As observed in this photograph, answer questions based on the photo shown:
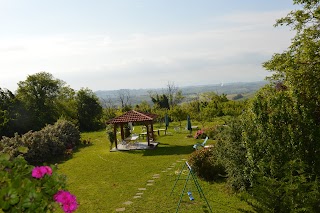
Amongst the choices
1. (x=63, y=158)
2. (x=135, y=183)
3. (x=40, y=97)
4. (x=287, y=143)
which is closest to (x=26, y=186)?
(x=287, y=143)

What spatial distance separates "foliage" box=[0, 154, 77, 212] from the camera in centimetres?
261

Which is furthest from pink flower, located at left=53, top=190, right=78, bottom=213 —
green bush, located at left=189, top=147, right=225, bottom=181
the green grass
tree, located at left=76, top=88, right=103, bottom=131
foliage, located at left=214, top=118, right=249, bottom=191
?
tree, located at left=76, top=88, right=103, bottom=131

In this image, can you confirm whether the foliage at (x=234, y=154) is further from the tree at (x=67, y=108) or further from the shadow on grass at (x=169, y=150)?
the tree at (x=67, y=108)

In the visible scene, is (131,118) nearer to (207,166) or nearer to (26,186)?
(207,166)

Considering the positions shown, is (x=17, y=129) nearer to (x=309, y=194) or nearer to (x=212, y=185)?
(x=212, y=185)

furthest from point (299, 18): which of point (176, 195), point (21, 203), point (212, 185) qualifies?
point (21, 203)

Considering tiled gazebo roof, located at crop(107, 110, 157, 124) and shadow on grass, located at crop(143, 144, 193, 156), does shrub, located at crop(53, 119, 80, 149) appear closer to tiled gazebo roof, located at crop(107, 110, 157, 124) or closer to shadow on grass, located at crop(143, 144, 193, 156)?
tiled gazebo roof, located at crop(107, 110, 157, 124)

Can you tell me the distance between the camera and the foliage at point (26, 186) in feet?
8.57

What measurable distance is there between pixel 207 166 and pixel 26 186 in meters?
9.90

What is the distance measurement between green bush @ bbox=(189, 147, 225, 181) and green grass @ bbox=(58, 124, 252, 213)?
1.75 feet

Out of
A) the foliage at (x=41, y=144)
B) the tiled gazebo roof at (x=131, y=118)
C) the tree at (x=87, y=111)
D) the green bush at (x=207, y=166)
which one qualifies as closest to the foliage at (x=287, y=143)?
the green bush at (x=207, y=166)

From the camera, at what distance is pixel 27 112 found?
1256 inches

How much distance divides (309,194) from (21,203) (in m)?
6.02

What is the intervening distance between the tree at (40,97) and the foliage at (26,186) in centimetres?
3115
